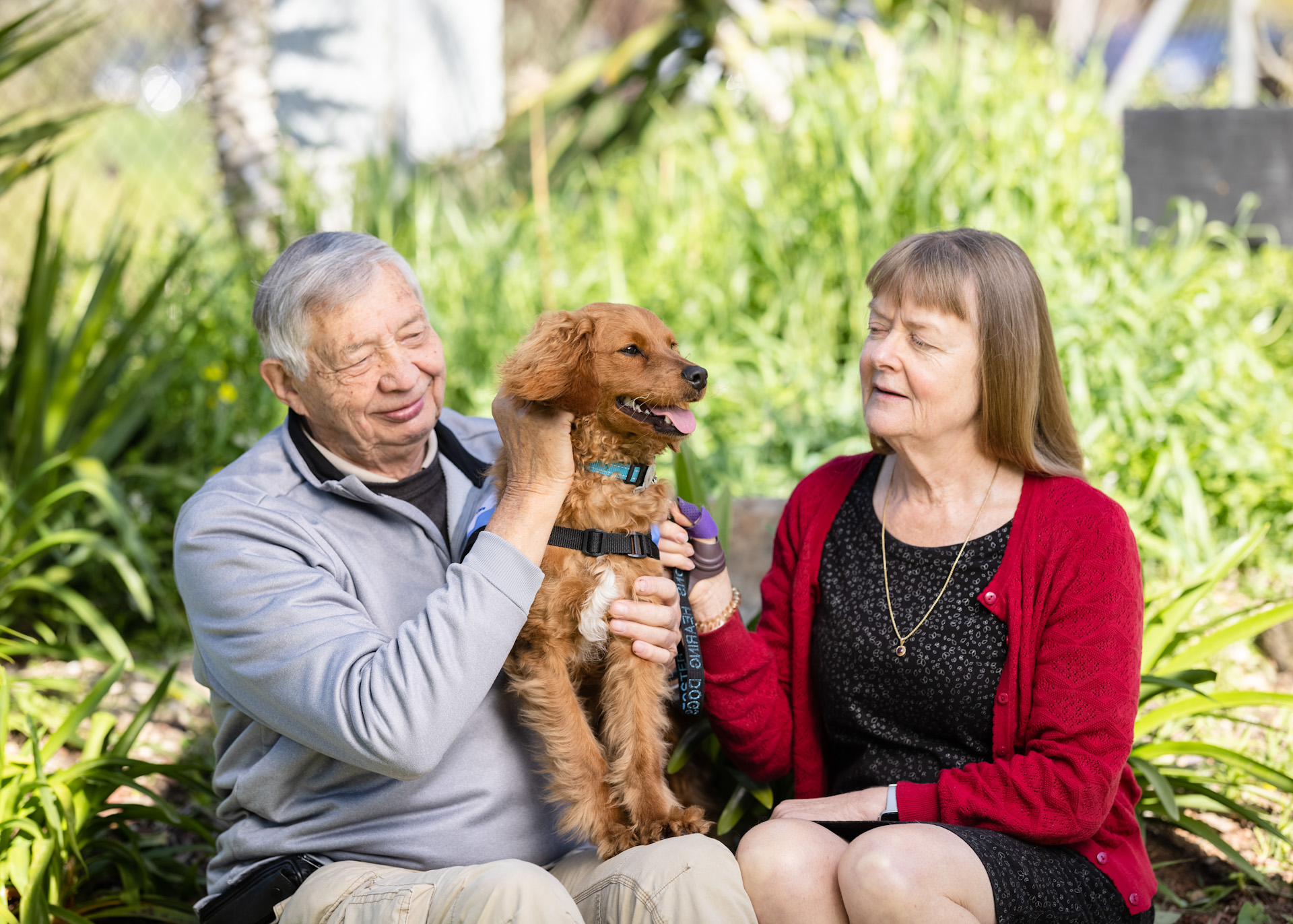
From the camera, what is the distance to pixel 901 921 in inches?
70.0

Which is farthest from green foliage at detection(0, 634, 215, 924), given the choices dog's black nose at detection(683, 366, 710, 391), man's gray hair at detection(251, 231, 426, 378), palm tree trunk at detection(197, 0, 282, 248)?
palm tree trunk at detection(197, 0, 282, 248)

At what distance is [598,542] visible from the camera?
2.02 metres

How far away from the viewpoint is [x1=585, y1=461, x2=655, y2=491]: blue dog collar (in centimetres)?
209

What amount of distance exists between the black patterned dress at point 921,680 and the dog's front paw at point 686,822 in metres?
0.35

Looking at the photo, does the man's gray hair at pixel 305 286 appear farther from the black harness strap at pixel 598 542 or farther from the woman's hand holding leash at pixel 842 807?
the woman's hand holding leash at pixel 842 807

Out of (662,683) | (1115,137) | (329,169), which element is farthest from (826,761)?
(329,169)

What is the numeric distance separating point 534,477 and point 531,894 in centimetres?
74

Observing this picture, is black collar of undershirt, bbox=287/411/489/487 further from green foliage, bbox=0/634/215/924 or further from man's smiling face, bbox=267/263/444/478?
green foliage, bbox=0/634/215/924

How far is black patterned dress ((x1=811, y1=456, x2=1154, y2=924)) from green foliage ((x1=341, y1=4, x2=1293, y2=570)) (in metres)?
1.84

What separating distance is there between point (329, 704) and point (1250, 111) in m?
5.67

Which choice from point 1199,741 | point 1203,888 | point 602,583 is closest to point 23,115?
point 602,583

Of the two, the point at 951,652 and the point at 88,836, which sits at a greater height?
the point at 951,652

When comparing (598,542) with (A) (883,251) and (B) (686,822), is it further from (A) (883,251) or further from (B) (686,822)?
(A) (883,251)

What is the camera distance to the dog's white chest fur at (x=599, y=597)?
2.03 m
